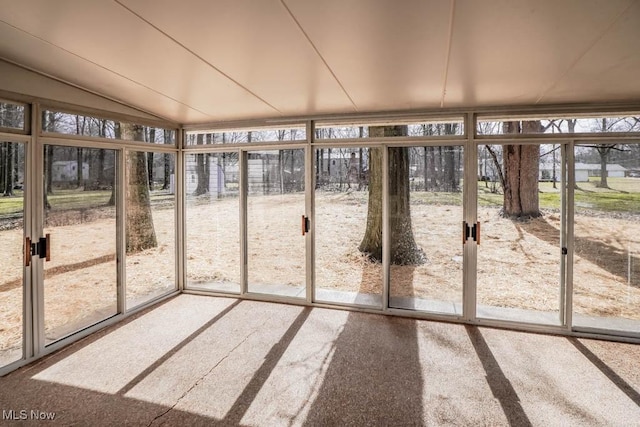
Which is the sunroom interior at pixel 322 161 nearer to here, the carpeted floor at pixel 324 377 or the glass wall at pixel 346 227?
the glass wall at pixel 346 227

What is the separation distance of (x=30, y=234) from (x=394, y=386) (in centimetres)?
336

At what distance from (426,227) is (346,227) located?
970 mm

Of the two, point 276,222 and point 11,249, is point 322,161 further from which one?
point 11,249

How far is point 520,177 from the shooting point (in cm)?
379

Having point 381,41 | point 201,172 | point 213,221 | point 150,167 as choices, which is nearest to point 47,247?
point 150,167

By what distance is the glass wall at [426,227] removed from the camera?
3.97 metres

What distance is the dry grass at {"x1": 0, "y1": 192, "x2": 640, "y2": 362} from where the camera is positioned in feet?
11.4

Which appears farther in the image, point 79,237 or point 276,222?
point 276,222

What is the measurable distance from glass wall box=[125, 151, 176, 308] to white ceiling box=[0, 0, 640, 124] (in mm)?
1019

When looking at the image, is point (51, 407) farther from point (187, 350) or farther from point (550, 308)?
point (550, 308)

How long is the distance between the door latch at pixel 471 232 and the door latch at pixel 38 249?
4177 mm

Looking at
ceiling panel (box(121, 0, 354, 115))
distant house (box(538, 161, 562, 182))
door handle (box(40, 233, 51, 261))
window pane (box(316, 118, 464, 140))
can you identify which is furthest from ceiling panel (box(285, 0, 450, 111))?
door handle (box(40, 233, 51, 261))

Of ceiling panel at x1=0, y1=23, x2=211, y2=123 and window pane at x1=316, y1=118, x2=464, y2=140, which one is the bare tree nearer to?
window pane at x1=316, y1=118, x2=464, y2=140

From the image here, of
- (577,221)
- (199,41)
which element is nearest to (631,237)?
(577,221)
